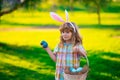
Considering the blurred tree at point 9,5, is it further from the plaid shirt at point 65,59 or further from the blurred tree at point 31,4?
the plaid shirt at point 65,59

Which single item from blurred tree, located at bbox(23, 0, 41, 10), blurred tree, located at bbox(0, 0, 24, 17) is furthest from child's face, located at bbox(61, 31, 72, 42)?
blurred tree, located at bbox(23, 0, 41, 10)

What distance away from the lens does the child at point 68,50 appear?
631 cm

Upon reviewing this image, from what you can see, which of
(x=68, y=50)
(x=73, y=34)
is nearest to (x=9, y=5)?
(x=73, y=34)

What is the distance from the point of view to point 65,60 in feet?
20.7

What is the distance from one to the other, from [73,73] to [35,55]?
11015 millimetres

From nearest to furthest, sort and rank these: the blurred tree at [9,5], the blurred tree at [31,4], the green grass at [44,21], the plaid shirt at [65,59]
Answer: the plaid shirt at [65,59] < the blurred tree at [9,5] < the blurred tree at [31,4] < the green grass at [44,21]

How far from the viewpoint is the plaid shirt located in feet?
20.7

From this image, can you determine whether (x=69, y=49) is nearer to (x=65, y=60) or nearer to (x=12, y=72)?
(x=65, y=60)

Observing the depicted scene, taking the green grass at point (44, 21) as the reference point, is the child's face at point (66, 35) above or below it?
above

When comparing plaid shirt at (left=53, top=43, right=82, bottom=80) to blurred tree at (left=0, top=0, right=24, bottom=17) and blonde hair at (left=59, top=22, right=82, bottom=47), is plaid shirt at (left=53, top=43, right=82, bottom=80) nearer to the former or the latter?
blonde hair at (left=59, top=22, right=82, bottom=47)

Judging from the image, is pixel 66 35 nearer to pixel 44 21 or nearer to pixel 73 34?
pixel 73 34

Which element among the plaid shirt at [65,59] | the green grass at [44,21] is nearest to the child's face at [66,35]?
the plaid shirt at [65,59]

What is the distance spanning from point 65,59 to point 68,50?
0.16 metres

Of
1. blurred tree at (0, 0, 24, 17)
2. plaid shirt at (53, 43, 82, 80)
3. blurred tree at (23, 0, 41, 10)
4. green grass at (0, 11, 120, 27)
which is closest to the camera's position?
plaid shirt at (53, 43, 82, 80)
